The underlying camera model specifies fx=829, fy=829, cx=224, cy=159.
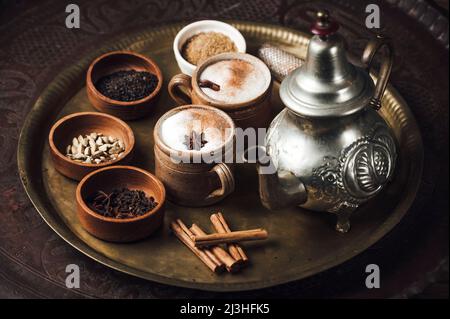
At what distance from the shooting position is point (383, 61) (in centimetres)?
215

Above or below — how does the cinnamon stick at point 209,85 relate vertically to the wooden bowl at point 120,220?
above

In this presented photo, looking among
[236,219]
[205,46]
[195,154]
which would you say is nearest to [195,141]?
[195,154]

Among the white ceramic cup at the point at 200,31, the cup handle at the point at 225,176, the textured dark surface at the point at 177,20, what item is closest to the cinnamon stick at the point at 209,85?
the white ceramic cup at the point at 200,31

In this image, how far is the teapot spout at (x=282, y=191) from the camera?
1954 mm

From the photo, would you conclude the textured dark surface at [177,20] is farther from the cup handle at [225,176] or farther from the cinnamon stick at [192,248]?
the cup handle at [225,176]

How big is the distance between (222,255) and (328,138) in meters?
0.38

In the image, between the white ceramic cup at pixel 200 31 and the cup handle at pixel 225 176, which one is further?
the white ceramic cup at pixel 200 31

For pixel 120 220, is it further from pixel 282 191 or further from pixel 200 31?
pixel 200 31

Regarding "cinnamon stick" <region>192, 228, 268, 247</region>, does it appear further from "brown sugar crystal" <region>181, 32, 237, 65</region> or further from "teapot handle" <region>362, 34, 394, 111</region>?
"brown sugar crystal" <region>181, 32, 237, 65</region>

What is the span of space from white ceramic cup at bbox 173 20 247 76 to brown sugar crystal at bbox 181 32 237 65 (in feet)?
0.04

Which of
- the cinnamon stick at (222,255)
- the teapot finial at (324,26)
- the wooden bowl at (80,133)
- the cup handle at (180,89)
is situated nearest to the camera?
the teapot finial at (324,26)

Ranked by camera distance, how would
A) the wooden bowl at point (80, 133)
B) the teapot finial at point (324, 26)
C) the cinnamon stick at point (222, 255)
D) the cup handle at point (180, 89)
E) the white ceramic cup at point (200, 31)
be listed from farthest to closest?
the white ceramic cup at point (200, 31)
the cup handle at point (180, 89)
the wooden bowl at point (80, 133)
the cinnamon stick at point (222, 255)
the teapot finial at point (324, 26)

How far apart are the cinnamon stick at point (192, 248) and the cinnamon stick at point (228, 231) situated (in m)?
0.05

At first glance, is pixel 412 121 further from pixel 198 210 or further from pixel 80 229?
pixel 80 229
